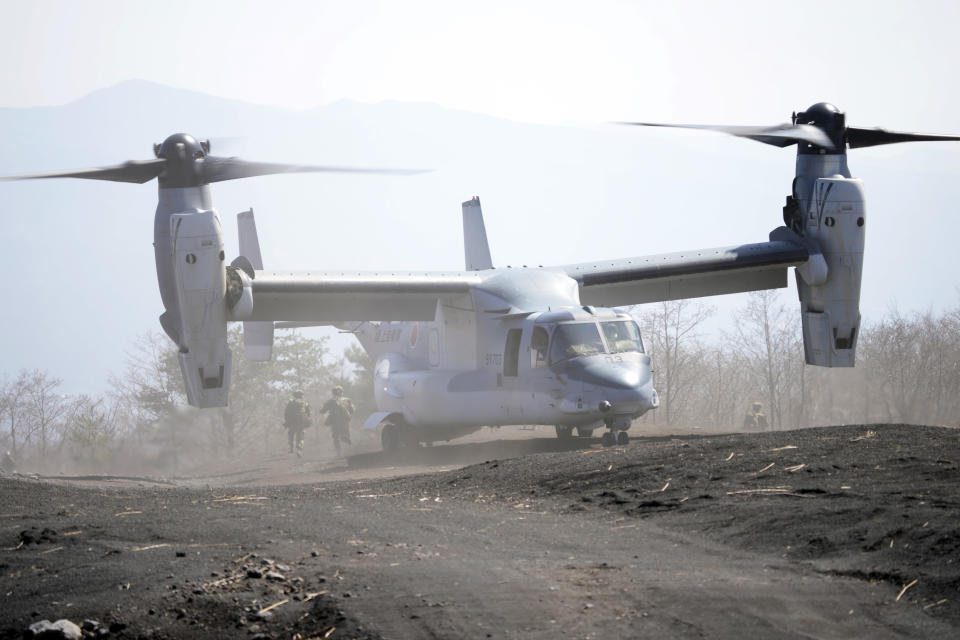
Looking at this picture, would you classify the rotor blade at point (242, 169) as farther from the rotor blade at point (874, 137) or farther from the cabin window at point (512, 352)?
the rotor blade at point (874, 137)

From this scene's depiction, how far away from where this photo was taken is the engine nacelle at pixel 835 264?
1934 centimetres

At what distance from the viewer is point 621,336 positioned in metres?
17.6

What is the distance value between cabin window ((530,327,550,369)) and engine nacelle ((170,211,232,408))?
5.25 metres

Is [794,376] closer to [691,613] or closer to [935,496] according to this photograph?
[935,496]

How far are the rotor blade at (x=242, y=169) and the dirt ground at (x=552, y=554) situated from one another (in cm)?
700

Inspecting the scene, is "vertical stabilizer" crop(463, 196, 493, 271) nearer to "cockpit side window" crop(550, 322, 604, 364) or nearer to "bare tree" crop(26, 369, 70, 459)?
"cockpit side window" crop(550, 322, 604, 364)

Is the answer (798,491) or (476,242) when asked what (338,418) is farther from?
(798,491)

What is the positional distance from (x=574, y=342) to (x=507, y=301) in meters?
2.05

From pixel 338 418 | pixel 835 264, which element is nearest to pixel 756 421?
pixel 835 264

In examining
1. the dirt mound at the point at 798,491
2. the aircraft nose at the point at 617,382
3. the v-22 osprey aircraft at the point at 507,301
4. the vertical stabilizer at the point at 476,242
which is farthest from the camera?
the vertical stabilizer at the point at 476,242

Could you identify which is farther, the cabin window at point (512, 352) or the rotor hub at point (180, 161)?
the cabin window at point (512, 352)

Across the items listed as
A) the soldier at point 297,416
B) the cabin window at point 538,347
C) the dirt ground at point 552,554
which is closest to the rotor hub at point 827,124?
the cabin window at point 538,347

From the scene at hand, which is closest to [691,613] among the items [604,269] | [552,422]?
[552,422]

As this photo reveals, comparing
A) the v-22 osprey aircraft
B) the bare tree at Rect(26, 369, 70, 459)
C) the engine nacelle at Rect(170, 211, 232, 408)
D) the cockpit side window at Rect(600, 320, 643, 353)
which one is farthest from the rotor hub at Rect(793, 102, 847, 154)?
the bare tree at Rect(26, 369, 70, 459)
